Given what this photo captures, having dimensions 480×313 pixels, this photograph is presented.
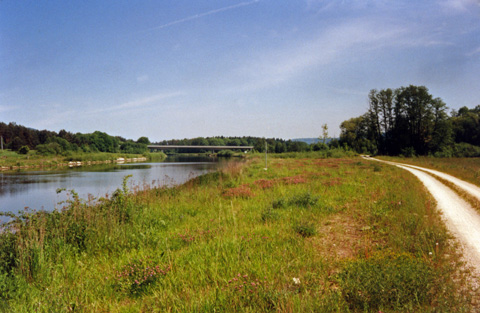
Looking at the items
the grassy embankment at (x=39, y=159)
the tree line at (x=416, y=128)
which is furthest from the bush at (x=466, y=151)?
the grassy embankment at (x=39, y=159)

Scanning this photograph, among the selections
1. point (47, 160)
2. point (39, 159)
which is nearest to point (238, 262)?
point (47, 160)

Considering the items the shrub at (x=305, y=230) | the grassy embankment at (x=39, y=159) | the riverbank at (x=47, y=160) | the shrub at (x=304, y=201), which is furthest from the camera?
the grassy embankment at (x=39, y=159)

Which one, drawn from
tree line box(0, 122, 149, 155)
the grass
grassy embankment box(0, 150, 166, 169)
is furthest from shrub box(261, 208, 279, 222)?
tree line box(0, 122, 149, 155)

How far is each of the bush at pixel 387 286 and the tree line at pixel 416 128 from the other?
168ft

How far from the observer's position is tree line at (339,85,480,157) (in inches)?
1945

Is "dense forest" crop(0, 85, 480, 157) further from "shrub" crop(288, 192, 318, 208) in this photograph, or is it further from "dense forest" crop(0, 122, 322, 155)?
"shrub" crop(288, 192, 318, 208)

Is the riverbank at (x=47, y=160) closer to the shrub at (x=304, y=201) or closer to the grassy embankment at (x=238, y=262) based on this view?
the grassy embankment at (x=238, y=262)

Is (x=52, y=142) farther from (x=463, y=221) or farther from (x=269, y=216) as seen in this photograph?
(x=463, y=221)

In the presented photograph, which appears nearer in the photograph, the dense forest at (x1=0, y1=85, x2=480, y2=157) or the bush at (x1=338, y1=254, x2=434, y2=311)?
the bush at (x1=338, y1=254, x2=434, y2=311)

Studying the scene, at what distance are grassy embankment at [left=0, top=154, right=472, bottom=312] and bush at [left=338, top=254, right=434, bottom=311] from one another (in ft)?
0.05

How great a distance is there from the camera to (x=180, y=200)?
12125mm

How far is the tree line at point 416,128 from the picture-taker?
4941 centimetres

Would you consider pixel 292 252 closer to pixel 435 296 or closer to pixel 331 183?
pixel 435 296

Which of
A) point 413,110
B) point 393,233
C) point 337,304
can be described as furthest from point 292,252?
point 413,110
